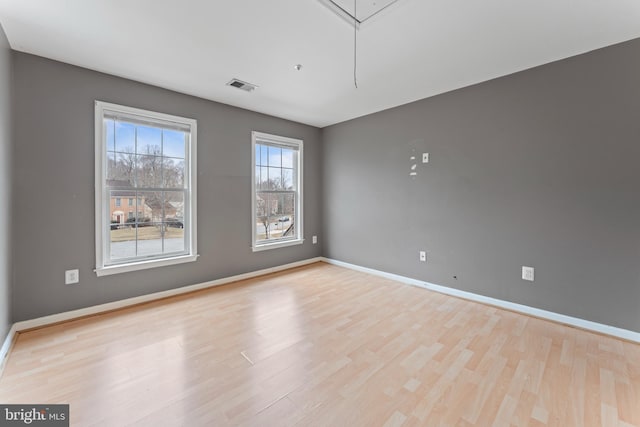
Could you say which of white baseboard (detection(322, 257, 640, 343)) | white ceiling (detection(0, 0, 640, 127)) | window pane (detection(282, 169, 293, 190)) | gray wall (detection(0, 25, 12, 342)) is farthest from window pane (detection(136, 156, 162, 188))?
white baseboard (detection(322, 257, 640, 343))

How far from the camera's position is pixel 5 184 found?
6.79ft

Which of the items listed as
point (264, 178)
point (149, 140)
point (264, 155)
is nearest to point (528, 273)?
point (264, 178)

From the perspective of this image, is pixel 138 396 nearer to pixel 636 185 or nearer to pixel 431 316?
pixel 431 316

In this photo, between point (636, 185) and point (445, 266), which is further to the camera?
point (445, 266)

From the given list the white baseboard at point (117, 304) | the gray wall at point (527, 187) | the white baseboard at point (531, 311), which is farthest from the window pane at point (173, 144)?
the white baseboard at point (531, 311)

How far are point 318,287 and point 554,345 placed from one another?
2327 millimetres

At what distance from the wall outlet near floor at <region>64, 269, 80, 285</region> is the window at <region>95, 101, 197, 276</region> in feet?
0.52

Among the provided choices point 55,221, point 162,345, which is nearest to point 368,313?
point 162,345

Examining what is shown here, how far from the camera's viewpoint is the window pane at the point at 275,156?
4.15m

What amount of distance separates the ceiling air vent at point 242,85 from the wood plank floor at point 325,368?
8.06 ft

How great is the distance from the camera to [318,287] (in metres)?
3.47

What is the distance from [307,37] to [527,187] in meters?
2.54

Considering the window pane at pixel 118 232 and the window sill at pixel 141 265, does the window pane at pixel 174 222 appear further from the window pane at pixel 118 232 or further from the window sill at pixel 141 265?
the window pane at pixel 118 232

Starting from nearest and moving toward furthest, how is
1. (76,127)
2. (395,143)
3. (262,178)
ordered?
(76,127) → (395,143) → (262,178)
